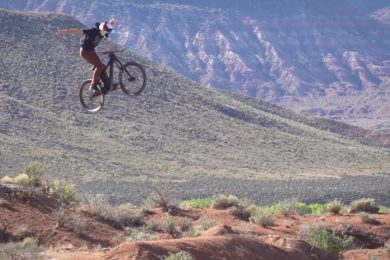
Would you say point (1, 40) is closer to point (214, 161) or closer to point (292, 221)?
point (214, 161)

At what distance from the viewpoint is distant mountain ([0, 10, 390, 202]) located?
5719 centimetres

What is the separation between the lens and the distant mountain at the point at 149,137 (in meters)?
57.2

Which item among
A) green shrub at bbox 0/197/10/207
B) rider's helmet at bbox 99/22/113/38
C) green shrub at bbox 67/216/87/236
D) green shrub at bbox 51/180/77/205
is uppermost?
rider's helmet at bbox 99/22/113/38

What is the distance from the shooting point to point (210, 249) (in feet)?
63.7

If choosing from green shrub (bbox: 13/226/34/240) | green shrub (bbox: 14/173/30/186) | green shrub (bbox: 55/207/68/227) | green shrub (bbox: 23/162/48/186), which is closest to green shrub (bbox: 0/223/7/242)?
green shrub (bbox: 13/226/34/240)

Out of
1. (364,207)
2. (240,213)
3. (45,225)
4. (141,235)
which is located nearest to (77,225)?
(45,225)

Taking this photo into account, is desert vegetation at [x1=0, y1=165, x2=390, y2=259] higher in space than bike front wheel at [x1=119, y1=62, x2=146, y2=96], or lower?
lower

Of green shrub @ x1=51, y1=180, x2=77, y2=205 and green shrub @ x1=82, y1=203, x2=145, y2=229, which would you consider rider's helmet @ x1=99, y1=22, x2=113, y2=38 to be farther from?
green shrub @ x1=51, y1=180, x2=77, y2=205

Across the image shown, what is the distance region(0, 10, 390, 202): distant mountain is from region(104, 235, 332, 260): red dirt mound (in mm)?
27467

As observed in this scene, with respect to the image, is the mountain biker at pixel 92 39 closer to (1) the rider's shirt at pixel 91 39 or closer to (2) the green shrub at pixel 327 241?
(1) the rider's shirt at pixel 91 39

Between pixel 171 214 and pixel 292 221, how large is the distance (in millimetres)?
5001

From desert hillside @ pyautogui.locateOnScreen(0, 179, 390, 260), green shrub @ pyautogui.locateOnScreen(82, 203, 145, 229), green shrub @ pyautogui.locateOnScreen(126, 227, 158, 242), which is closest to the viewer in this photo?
desert hillside @ pyautogui.locateOnScreen(0, 179, 390, 260)

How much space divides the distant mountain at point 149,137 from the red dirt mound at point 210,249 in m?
27.5

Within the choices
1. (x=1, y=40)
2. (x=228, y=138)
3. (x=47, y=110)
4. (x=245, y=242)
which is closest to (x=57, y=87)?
(x=47, y=110)
